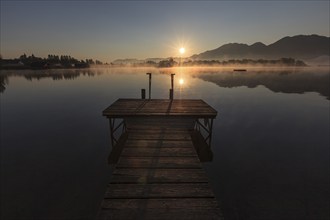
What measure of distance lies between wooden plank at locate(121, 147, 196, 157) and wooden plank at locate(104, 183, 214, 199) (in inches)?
78.0

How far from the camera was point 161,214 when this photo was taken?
14.7 ft

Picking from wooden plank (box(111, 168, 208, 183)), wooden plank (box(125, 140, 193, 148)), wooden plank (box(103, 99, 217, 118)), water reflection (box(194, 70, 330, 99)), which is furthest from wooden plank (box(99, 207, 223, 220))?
water reflection (box(194, 70, 330, 99))

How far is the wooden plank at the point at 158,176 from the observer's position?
18.9 feet

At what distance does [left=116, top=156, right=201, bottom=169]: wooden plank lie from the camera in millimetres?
6613

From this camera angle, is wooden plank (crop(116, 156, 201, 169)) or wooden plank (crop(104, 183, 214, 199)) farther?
wooden plank (crop(116, 156, 201, 169))

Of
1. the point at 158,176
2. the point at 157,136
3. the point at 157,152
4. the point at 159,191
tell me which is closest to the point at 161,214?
the point at 159,191

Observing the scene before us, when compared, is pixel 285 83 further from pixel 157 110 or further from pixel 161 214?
pixel 161 214

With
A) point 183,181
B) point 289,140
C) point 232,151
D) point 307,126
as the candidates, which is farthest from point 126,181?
point 307,126

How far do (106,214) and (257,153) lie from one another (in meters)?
11.2

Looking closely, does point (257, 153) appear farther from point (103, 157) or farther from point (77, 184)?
point (77, 184)

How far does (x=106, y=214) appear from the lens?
14.5 ft

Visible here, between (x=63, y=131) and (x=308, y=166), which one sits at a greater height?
(x=63, y=131)

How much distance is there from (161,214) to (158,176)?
156 cm

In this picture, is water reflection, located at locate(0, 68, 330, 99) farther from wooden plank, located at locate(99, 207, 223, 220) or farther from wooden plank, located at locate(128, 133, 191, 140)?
wooden plank, located at locate(99, 207, 223, 220)
